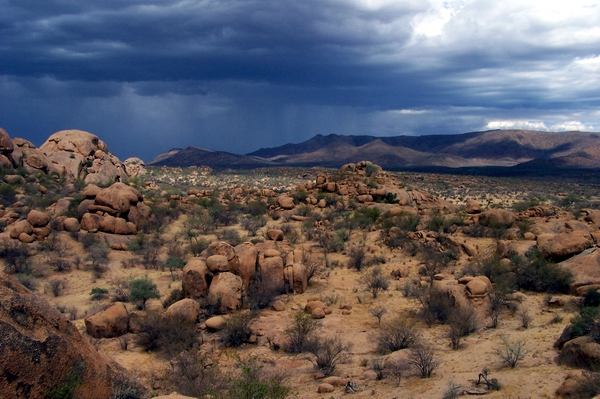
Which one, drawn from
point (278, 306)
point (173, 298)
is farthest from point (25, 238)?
point (278, 306)

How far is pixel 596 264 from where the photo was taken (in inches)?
583

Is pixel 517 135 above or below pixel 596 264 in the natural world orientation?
above

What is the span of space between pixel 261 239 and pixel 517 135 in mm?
184304

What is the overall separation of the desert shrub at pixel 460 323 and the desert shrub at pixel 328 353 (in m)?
2.69

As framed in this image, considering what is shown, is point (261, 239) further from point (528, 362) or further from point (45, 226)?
point (528, 362)

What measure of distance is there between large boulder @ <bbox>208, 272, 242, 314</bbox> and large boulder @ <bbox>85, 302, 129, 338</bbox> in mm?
2583

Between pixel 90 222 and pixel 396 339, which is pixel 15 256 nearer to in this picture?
pixel 90 222

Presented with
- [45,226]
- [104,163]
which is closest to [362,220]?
[45,226]

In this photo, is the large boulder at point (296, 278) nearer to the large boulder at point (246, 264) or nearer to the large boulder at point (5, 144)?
the large boulder at point (246, 264)

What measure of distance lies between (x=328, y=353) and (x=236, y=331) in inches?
121

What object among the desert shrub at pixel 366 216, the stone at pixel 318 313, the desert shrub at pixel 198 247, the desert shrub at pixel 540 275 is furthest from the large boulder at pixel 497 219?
the desert shrub at pixel 198 247

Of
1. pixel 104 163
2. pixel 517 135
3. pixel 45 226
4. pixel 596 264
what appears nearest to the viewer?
pixel 596 264

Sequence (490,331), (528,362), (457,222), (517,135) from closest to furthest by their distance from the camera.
→ 1. (528,362)
2. (490,331)
3. (457,222)
4. (517,135)

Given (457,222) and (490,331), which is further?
(457,222)
